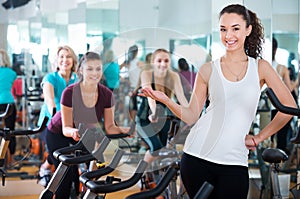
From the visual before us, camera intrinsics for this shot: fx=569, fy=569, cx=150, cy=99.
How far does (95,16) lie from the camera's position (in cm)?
732

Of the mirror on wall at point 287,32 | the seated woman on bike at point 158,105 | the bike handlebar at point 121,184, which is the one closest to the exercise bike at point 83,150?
the bike handlebar at point 121,184

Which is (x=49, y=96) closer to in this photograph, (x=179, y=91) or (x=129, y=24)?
(x=179, y=91)

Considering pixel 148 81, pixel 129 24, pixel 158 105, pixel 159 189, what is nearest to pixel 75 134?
pixel 159 189

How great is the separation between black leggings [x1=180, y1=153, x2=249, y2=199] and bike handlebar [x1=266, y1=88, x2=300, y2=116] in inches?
11.5

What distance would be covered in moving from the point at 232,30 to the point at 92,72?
4.12 ft

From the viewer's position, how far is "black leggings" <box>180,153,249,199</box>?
2.34 meters

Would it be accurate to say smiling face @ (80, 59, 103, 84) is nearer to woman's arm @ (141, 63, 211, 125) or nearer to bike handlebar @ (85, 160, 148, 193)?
woman's arm @ (141, 63, 211, 125)

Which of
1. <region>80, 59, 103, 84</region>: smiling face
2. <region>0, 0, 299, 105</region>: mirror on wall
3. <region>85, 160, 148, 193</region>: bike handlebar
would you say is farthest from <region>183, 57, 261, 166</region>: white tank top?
<region>0, 0, 299, 105</region>: mirror on wall

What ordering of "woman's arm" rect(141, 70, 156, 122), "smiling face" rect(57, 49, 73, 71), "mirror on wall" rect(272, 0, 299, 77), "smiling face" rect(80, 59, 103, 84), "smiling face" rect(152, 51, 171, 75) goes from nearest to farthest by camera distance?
"smiling face" rect(80, 59, 103, 84) < "smiling face" rect(57, 49, 73, 71) < "woman's arm" rect(141, 70, 156, 122) < "smiling face" rect(152, 51, 171, 75) < "mirror on wall" rect(272, 0, 299, 77)

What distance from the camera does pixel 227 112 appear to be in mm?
2307

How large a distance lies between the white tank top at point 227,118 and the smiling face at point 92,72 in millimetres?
1188

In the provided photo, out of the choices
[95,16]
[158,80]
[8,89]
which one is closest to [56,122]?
[158,80]

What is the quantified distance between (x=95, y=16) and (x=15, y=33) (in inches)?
43.4

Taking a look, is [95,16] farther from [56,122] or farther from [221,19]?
[221,19]
